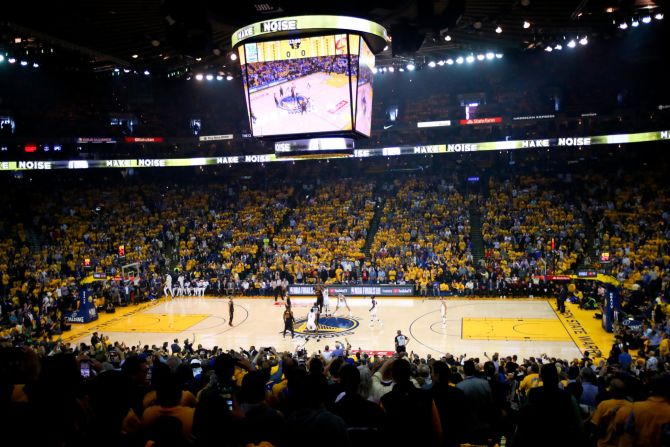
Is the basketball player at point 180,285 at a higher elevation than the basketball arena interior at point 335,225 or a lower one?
lower

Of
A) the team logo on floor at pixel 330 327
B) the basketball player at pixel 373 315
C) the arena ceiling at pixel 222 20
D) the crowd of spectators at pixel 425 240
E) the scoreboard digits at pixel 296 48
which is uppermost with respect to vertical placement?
the arena ceiling at pixel 222 20

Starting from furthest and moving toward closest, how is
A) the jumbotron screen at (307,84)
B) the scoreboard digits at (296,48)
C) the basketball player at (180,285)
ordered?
the basketball player at (180,285) < the jumbotron screen at (307,84) < the scoreboard digits at (296,48)

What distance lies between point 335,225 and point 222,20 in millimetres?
21287

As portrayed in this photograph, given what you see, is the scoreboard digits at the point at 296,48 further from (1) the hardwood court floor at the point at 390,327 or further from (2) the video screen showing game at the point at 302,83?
(1) the hardwood court floor at the point at 390,327

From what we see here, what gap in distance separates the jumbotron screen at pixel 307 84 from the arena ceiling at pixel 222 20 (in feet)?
3.46

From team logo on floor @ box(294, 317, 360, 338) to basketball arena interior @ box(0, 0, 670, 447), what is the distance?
193 mm

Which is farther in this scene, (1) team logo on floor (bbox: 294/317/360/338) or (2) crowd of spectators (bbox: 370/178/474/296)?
(2) crowd of spectators (bbox: 370/178/474/296)

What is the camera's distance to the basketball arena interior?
14.5ft

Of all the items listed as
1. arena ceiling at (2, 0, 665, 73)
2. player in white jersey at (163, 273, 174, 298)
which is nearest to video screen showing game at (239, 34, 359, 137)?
arena ceiling at (2, 0, 665, 73)

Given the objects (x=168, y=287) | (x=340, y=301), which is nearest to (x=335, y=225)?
(x=340, y=301)

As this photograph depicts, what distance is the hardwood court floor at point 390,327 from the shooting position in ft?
60.4

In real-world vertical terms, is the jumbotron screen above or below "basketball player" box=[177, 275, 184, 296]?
above

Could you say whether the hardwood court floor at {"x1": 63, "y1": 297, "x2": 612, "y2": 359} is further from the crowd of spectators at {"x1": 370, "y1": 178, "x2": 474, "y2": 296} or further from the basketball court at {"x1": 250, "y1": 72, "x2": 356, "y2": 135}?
the basketball court at {"x1": 250, "y1": 72, "x2": 356, "y2": 135}

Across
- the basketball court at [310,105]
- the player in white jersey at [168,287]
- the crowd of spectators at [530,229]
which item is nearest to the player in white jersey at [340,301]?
the crowd of spectators at [530,229]
